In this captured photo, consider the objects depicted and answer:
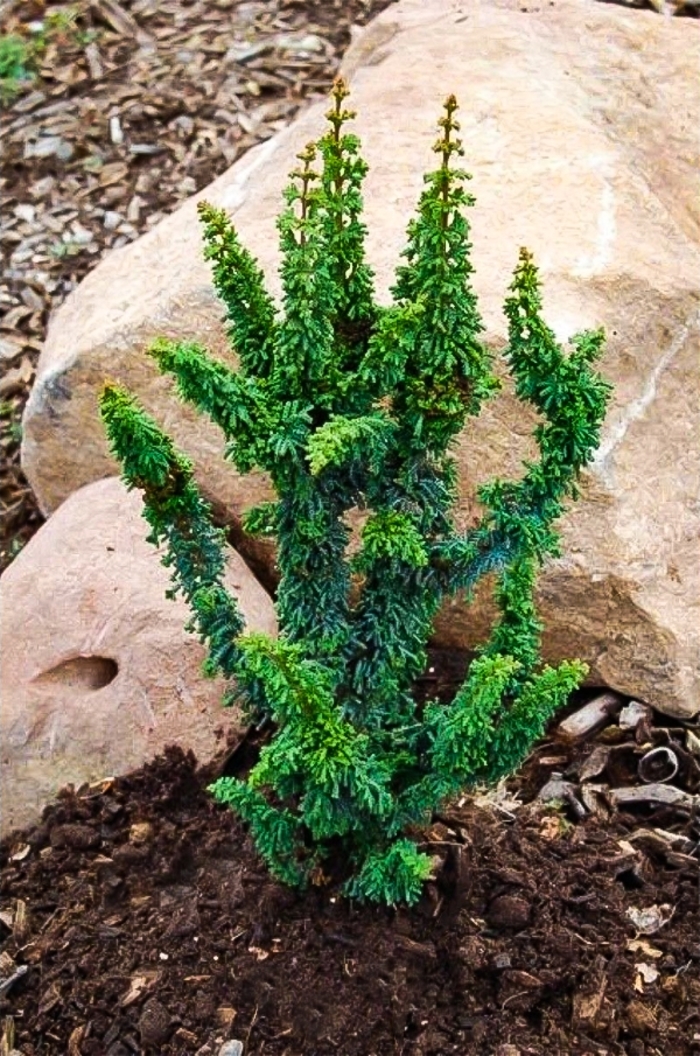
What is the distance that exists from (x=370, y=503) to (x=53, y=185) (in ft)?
11.7

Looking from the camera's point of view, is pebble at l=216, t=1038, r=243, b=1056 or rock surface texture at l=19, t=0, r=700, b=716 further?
rock surface texture at l=19, t=0, r=700, b=716

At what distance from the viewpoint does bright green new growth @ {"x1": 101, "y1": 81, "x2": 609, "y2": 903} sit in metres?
2.40

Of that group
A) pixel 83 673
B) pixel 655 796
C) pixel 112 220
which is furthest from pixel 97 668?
pixel 112 220

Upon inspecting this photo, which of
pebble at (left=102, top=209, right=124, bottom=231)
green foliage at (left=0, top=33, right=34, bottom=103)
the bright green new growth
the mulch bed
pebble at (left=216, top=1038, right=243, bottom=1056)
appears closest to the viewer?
the bright green new growth

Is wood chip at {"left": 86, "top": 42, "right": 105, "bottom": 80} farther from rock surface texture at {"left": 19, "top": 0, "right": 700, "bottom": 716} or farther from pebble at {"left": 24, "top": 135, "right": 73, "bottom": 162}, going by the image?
rock surface texture at {"left": 19, "top": 0, "right": 700, "bottom": 716}

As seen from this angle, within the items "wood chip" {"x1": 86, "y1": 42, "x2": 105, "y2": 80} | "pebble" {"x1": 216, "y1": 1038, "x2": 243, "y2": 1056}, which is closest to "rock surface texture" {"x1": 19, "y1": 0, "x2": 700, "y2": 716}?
"pebble" {"x1": 216, "y1": 1038, "x2": 243, "y2": 1056}

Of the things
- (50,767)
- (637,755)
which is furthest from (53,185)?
(637,755)

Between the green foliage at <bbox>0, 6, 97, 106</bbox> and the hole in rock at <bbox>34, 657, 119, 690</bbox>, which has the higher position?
the green foliage at <bbox>0, 6, 97, 106</bbox>

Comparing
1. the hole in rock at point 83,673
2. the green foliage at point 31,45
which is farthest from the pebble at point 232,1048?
the green foliage at point 31,45

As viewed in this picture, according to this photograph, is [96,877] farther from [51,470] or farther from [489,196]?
[489,196]

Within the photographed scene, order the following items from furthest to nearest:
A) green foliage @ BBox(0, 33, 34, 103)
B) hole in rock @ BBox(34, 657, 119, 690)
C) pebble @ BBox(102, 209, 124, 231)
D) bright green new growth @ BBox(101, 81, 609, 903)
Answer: green foliage @ BBox(0, 33, 34, 103) < pebble @ BBox(102, 209, 124, 231) < hole in rock @ BBox(34, 657, 119, 690) < bright green new growth @ BBox(101, 81, 609, 903)

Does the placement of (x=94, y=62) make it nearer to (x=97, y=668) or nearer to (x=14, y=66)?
(x=14, y=66)

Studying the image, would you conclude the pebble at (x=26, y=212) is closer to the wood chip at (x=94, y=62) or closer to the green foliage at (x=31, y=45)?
the green foliage at (x=31, y=45)

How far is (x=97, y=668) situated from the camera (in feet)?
11.9
